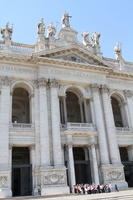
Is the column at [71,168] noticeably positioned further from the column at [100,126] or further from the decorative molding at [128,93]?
the decorative molding at [128,93]

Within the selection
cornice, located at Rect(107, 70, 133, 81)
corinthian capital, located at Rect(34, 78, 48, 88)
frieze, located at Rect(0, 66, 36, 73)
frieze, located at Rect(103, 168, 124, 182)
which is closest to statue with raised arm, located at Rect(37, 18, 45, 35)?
frieze, located at Rect(0, 66, 36, 73)

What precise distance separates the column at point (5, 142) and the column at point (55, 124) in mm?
4566

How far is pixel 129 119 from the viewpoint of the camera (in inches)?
1204

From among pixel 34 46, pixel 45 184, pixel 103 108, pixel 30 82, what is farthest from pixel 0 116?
pixel 103 108

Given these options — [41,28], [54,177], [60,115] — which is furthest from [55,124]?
[41,28]

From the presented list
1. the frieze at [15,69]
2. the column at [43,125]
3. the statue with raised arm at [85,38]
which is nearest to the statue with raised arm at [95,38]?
the statue with raised arm at [85,38]

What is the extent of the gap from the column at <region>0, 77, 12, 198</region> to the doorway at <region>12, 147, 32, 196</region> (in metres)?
1.88

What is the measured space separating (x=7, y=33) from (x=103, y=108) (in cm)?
1442

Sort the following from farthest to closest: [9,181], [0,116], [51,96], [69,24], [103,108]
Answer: [69,24] → [103,108] → [51,96] → [0,116] → [9,181]

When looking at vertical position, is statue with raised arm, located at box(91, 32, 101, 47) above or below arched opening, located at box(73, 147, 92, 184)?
above

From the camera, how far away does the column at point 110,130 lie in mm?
26511

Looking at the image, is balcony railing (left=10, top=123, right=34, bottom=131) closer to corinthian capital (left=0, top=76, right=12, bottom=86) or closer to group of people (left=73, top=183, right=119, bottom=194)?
corinthian capital (left=0, top=76, right=12, bottom=86)

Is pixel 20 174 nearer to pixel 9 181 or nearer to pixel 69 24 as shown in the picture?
pixel 9 181

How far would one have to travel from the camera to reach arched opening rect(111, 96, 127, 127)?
103 feet
